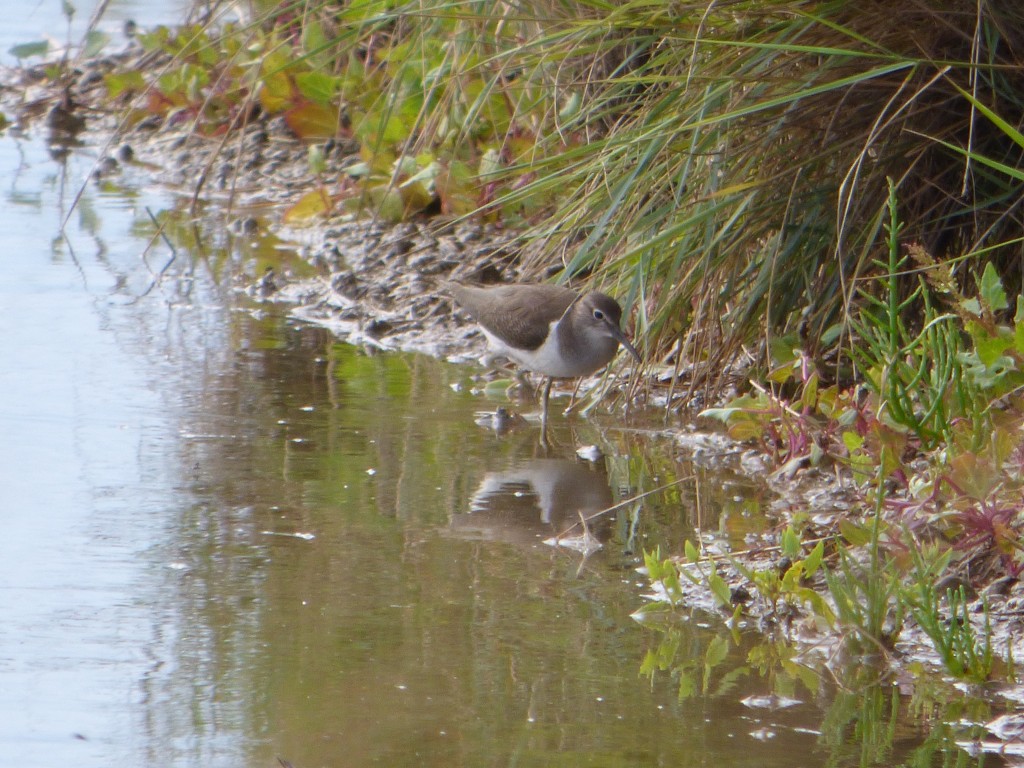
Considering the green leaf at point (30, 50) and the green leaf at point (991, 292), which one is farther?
the green leaf at point (30, 50)

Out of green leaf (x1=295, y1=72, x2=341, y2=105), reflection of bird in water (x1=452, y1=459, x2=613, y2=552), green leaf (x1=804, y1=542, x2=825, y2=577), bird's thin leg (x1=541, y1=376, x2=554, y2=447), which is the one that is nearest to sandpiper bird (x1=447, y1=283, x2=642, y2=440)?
bird's thin leg (x1=541, y1=376, x2=554, y2=447)

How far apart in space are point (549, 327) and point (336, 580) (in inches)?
75.5

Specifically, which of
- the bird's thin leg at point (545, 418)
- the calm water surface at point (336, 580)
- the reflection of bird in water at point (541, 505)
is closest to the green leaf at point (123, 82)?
the calm water surface at point (336, 580)

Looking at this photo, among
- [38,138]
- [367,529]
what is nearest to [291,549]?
[367,529]

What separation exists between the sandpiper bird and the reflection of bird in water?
50cm

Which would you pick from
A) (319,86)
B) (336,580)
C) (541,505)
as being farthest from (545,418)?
(319,86)

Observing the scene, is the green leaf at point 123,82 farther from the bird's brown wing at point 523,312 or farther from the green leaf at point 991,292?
the green leaf at point 991,292

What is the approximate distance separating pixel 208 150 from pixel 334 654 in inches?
268

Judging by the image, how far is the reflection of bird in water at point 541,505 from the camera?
448 centimetres

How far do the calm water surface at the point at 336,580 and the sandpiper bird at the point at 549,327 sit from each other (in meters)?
0.25

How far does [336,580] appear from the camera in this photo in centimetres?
403

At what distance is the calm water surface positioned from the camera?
319 centimetres

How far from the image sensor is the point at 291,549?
4.25 m

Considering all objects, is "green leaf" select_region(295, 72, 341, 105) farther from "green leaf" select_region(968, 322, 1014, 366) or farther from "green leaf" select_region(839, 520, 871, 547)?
"green leaf" select_region(839, 520, 871, 547)
